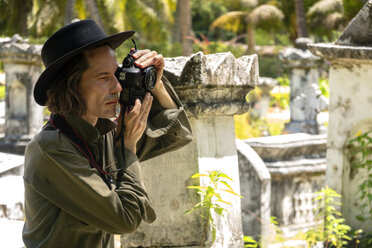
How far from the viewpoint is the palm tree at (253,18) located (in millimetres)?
28781

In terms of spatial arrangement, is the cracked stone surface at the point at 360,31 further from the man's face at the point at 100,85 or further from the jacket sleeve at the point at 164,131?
the man's face at the point at 100,85

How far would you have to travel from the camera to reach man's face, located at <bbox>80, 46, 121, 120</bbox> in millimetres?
2141

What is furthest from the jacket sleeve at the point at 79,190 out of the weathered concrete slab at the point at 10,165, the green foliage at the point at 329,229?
the weathered concrete slab at the point at 10,165

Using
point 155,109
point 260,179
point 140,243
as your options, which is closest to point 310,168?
point 260,179

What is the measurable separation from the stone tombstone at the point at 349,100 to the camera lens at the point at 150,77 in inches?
98.9

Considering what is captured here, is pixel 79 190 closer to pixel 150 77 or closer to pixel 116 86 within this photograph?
pixel 116 86

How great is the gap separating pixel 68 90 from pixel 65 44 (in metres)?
0.17

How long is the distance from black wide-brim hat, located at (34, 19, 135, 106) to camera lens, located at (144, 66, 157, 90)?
19 centimetres

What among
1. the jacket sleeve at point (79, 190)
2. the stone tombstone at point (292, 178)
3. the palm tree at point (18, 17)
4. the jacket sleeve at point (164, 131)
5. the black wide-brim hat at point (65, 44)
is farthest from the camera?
the palm tree at point (18, 17)

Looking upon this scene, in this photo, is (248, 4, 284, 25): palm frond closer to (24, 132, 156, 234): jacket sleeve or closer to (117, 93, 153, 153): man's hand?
(117, 93, 153, 153): man's hand

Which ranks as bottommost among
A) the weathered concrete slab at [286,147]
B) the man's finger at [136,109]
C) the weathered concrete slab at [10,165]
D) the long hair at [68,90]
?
the weathered concrete slab at [286,147]

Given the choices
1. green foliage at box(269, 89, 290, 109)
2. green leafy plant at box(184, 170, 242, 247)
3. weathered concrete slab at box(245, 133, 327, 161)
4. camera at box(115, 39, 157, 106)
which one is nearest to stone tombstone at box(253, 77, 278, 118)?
green foliage at box(269, 89, 290, 109)

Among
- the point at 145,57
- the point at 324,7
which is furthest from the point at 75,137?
the point at 324,7

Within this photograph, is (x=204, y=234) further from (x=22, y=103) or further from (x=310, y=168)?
(x=22, y=103)
